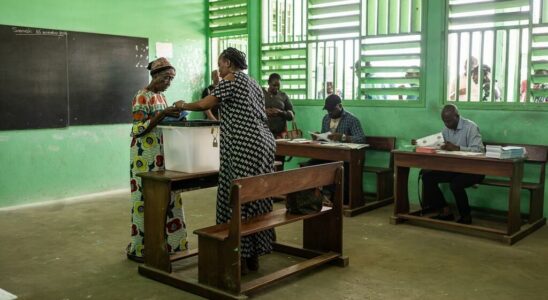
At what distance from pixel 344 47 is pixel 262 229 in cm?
418

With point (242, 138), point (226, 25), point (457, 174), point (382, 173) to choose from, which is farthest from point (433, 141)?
point (226, 25)

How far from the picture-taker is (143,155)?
14.6 ft

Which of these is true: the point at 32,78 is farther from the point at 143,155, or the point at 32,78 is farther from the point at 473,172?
the point at 473,172

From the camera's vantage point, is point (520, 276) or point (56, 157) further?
point (56, 157)

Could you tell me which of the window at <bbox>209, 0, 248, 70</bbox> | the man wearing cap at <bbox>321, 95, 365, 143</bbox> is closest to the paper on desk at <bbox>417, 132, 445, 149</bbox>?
the man wearing cap at <bbox>321, 95, 365, 143</bbox>

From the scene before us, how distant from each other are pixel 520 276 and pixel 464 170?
1.39 metres

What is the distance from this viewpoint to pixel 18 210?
6.55m

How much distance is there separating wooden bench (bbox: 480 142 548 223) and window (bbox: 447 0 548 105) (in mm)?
550

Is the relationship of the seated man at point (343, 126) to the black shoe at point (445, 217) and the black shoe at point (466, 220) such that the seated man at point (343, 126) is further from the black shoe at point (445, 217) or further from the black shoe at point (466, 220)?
the black shoe at point (466, 220)

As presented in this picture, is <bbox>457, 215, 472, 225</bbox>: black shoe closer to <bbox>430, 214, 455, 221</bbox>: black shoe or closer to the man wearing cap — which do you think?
<bbox>430, 214, 455, 221</bbox>: black shoe

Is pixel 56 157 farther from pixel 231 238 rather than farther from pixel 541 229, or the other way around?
pixel 541 229

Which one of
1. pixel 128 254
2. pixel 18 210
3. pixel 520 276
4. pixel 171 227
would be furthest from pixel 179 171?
pixel 18 210

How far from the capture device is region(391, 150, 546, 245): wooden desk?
5.20 meters

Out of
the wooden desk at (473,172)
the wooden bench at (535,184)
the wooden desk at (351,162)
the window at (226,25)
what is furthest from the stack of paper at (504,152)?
the window at (226,25)
